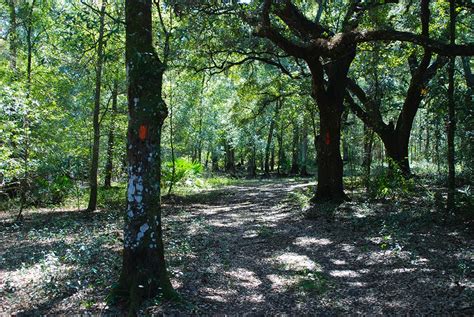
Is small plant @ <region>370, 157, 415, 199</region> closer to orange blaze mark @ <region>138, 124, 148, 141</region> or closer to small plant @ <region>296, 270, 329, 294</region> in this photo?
small plant @ <region>296, 270, 329, 294</region>

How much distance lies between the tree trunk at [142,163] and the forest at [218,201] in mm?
18

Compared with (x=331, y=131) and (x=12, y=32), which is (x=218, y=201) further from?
(x=12, y=32)

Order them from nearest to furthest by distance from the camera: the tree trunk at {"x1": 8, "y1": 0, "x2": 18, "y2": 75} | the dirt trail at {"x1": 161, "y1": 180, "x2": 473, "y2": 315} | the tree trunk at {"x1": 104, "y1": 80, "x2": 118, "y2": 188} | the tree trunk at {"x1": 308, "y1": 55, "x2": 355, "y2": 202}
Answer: the dirt trail at {"x1": 161, "y1": 180, "x2": 473, "y2": 315}, the tree trunk at {"x1": 308, "y1": 55, "x2": 355, "y2": 202}, the tree trunk at {"x1": 8, "y1": 0, "x2": 18, "y2": 75}, the tree trunk at {"x1": 104, "y1": 80, "x2": 118, "y2": 188}

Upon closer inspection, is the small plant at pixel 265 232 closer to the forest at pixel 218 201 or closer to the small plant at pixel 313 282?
the forest at pixel 218 201

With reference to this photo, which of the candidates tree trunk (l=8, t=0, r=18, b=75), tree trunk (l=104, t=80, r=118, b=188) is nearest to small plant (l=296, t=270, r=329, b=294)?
tree trunk (l=104, t=80, r=118, b=188)

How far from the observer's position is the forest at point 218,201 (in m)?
4.74

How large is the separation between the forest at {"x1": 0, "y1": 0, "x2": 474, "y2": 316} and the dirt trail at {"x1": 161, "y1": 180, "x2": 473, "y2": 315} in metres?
0.04

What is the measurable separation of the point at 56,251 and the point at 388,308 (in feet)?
20.3

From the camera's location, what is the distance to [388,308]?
475 centimetres

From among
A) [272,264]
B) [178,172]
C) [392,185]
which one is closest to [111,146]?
[178,172]

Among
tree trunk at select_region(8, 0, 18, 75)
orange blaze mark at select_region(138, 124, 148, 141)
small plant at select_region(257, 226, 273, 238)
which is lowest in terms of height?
small plant at select_region(257, 226, 273, 238)

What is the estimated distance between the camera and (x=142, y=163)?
461cm

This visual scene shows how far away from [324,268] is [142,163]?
378cm

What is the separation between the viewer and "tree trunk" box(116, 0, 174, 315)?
4.61 meters
